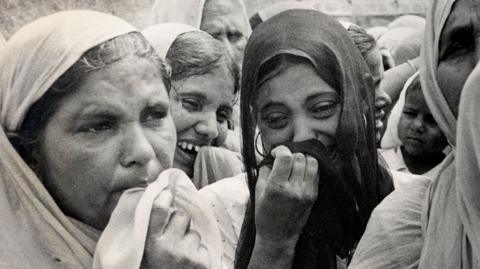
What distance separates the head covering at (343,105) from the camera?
3031 mm

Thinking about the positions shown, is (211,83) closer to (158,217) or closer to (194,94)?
(194,94)

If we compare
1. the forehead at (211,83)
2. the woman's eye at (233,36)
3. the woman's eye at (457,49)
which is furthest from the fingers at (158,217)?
the woman's eye at (233,36)

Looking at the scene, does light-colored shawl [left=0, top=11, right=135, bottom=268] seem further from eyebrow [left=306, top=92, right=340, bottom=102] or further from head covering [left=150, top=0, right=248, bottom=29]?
head covering [left=150, top=0, right=248, bottom=29]

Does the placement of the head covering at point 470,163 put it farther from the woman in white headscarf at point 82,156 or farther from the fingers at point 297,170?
the fingers at point 297,170

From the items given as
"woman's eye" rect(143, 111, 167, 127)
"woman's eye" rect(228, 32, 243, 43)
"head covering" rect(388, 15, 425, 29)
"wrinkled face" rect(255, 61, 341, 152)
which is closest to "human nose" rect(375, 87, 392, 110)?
"wrinkled face" rect(255, 61, 341, 152)

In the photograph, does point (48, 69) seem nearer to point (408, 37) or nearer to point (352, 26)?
point (352, 26)

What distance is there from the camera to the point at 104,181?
2441 millimetres

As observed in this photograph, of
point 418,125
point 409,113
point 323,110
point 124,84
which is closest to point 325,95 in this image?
point 323,110

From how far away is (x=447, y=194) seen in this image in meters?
2.23

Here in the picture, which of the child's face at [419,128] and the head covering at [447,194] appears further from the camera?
the child's face at [419,128]

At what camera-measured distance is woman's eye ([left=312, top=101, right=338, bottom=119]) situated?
3029 mm

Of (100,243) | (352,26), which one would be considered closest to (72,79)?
(100,243)

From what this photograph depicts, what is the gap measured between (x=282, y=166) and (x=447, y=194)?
700 millimetres

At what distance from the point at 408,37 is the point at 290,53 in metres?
4.91
